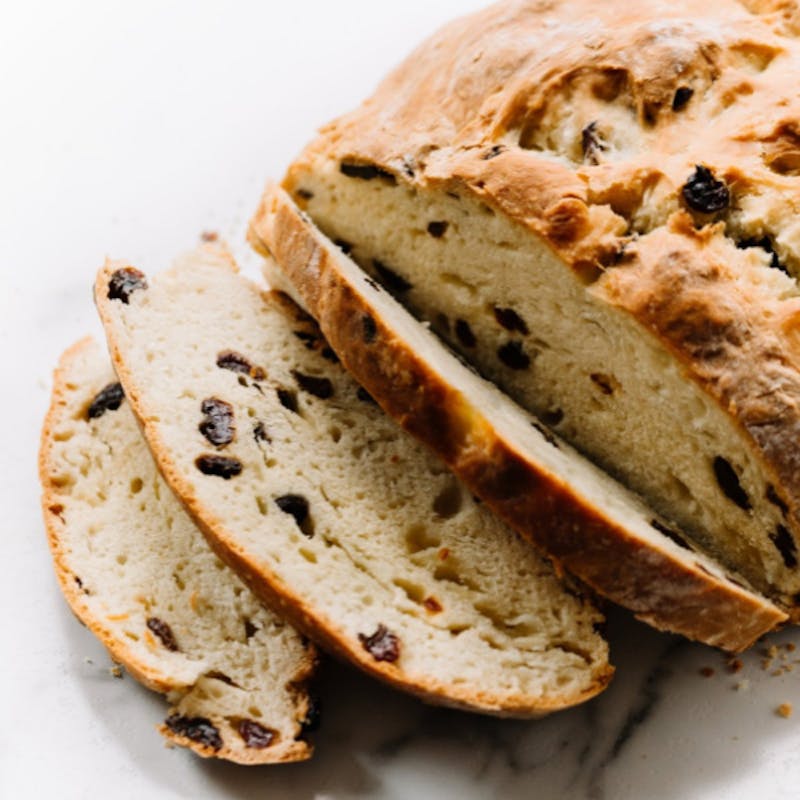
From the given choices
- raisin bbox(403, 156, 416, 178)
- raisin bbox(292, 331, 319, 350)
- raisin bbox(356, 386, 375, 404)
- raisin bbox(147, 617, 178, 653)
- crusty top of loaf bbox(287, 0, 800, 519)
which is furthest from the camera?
raisin bbox(292, 331, 319, 350)

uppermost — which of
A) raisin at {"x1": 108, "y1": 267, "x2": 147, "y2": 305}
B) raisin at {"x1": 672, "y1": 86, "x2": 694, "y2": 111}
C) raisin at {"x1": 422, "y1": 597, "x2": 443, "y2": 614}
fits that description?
raisin at {"x1": 672, "y1": 86, "x2": 694, "y2": 111}

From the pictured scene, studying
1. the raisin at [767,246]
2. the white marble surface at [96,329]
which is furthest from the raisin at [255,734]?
the raisin at [767,246]

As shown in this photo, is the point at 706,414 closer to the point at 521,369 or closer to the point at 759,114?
the point at 521,369

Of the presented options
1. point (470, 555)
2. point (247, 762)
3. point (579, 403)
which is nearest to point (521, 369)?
point (579, 403)

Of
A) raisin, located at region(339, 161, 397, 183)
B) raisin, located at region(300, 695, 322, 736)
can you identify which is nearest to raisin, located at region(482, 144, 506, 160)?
raisin, located at region(339, 161, 397, 183)

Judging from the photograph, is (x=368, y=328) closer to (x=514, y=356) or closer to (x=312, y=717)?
(x=514, y=356)

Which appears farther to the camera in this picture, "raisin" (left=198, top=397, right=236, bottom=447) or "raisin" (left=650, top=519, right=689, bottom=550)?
"raisin" (left=198, top=397, right=236, bottom=447)

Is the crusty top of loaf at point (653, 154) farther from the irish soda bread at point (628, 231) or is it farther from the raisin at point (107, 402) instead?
the raisin at point (107, 402)

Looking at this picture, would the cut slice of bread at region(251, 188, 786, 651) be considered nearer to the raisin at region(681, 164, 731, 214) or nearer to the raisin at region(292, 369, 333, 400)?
the raisin at region(292, 369, 333, 400)
